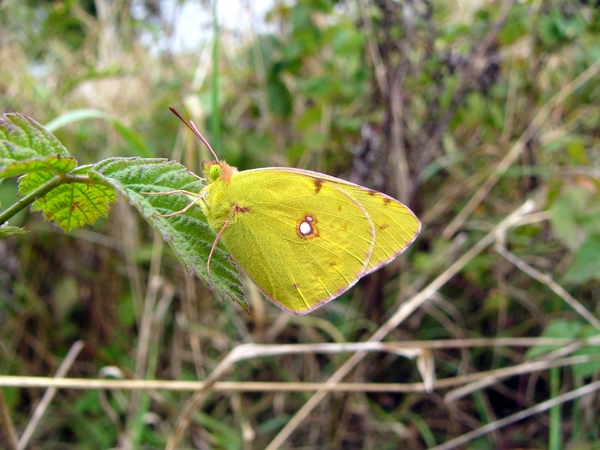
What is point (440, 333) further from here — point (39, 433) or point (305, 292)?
point (39, 433)

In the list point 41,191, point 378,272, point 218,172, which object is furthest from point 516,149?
point 41,191

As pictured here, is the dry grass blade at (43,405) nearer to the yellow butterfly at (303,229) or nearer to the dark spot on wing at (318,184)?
the yellow butterfly at (303,229)

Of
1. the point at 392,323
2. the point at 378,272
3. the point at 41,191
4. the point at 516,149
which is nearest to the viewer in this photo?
the point at 41,191

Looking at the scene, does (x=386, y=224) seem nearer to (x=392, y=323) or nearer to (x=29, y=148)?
(x=392, y=323)

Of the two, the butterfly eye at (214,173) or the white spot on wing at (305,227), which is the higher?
the butterfly eye at (214,173)

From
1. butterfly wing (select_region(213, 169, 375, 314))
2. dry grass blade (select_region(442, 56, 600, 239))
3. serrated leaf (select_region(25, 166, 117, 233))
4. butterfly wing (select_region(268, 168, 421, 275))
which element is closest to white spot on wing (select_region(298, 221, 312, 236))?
butterfly wing (select_region(213, 169, 375, 314))

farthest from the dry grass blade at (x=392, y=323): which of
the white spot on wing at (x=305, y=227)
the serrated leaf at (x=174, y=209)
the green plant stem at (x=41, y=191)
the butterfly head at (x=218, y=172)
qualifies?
the green plant stem at (x=41, y=191)
